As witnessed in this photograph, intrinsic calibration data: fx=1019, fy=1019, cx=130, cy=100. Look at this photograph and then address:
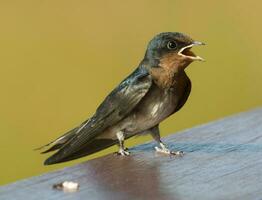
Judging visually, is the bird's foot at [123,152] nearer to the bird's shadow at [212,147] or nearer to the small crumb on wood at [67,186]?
the bird's shadow at [212,147]

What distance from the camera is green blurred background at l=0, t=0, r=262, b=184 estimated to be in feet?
17.7

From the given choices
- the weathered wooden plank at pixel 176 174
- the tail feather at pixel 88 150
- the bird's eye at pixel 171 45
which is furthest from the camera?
the bird's eye at pixel 171 45

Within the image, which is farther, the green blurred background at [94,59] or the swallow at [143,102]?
the green blurred background at [94,59]

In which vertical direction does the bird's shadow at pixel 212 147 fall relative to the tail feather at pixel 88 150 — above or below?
below

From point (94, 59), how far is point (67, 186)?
3.56 m

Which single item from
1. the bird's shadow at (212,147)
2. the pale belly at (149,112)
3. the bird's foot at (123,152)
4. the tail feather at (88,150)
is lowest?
the bird's shadow at (212,147)

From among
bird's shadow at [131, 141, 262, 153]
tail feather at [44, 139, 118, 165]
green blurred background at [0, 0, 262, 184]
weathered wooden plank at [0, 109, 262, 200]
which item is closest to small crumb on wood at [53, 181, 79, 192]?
weathered wooden plank at [0, 109, 262, 200]

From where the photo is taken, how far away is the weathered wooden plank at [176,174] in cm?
194

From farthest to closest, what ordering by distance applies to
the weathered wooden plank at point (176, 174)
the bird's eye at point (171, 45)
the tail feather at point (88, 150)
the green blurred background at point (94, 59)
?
the green blurred background at point (94, 59) < the bird's eye at point (171, 45) < the tail feather at point (88, 150) < the weathered wooden plank at point (176, 174)

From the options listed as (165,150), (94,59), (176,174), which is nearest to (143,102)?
(165,150)

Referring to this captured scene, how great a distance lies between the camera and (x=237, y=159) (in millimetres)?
2275

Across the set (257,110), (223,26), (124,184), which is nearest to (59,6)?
(223,26)

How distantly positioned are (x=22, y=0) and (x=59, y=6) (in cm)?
21

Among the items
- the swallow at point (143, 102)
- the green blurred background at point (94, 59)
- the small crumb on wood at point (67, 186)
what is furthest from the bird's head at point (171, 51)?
the green blurred background at point (94, 59)
